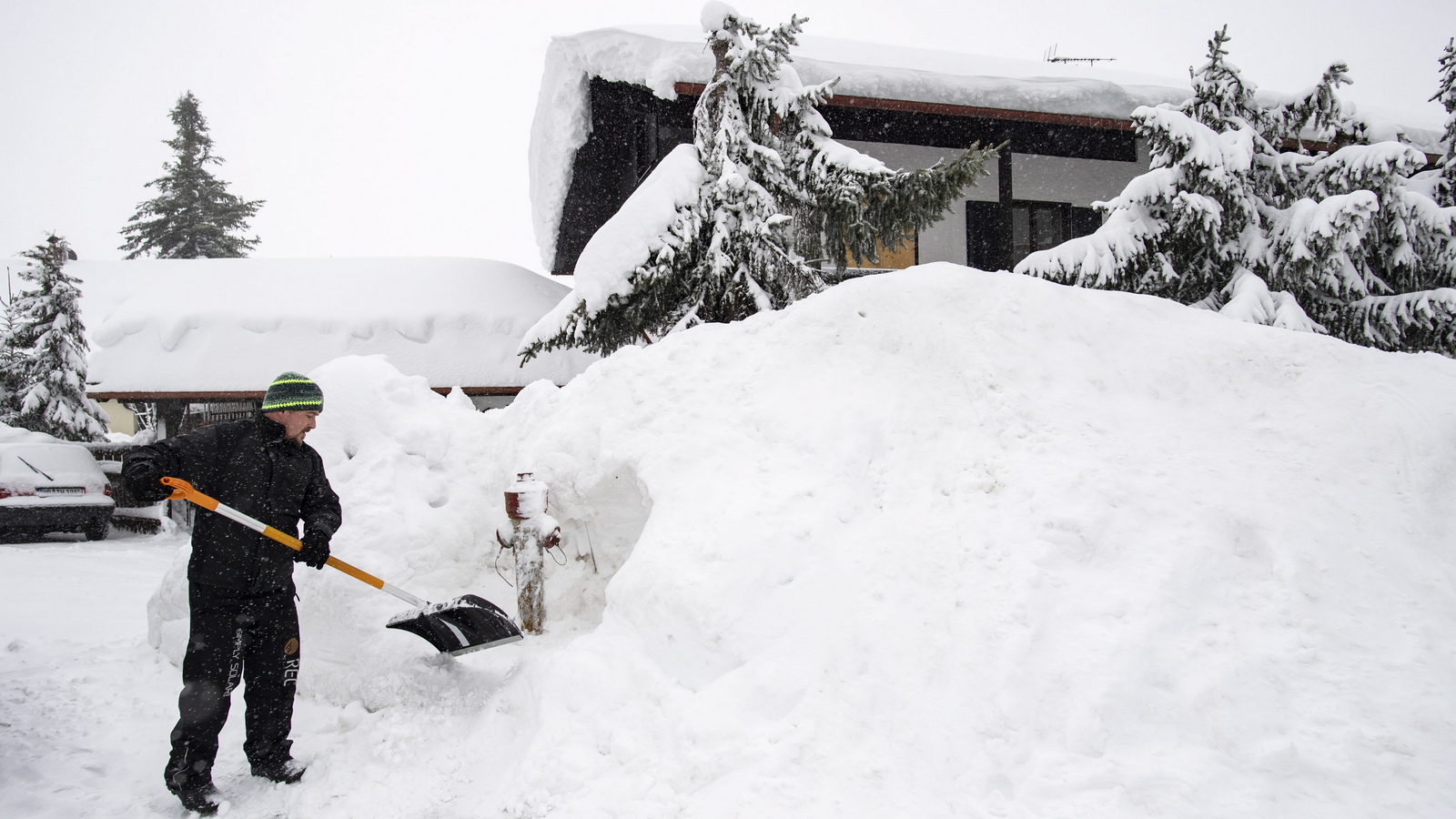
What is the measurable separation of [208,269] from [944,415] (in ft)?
51.1

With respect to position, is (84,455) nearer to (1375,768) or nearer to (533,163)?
(533,163)

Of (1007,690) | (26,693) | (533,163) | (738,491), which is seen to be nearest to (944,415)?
(738,491)

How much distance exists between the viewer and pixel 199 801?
2967 mm

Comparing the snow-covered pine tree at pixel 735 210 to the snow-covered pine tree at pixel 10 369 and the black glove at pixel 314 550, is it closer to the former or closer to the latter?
the black glove at pixel 314 550

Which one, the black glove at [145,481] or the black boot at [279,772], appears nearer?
the black glove at [145,481]

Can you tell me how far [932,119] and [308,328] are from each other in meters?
10.6

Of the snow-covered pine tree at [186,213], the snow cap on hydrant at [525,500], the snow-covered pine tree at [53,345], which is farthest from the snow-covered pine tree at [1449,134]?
the snow-covered pine tree at [186,213]

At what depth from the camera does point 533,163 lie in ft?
44.4

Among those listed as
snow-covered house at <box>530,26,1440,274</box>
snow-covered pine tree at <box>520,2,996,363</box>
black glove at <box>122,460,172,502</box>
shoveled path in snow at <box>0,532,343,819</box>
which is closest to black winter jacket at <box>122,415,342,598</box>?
black glove at <box>122,460,172,502</box>

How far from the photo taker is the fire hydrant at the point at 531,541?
4.15 meters

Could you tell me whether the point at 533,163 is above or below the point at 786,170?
above

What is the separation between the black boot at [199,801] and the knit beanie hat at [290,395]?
5.15 ft

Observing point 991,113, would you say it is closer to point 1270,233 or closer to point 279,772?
point 1270,233

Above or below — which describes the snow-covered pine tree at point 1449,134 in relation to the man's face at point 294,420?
above
